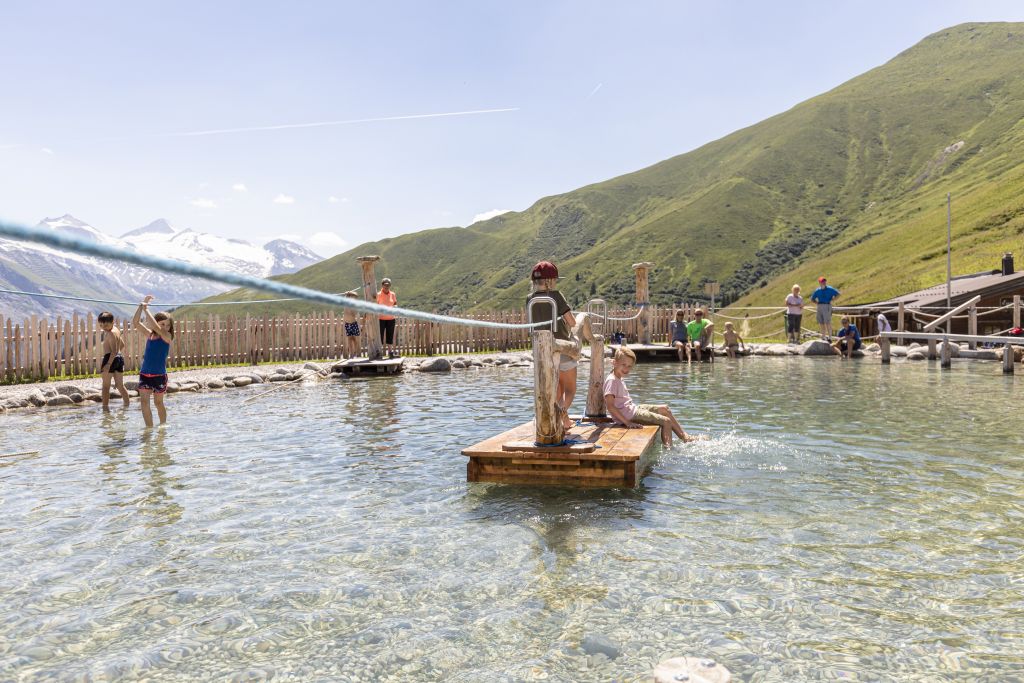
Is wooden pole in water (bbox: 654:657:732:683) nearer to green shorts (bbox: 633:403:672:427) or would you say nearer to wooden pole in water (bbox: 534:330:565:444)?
wooden pole in water (bbox: 534:330:565:444)

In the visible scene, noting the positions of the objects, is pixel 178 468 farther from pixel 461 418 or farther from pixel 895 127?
pixel 895 127

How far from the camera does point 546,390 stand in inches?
272

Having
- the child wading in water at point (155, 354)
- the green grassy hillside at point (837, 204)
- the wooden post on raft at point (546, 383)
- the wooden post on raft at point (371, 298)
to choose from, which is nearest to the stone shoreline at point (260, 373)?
the wooden post on raft at point (371, 298)

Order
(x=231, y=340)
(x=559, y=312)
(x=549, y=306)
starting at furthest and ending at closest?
(x=231, y=340) → (x=559, y=312) → (x=549, y=306)

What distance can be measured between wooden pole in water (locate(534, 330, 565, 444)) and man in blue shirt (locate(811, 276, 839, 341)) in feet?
69.4

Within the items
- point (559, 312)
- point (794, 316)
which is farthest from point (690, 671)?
point (794, 316)

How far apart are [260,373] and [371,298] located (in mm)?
3771

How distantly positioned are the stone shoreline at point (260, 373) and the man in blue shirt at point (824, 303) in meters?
1.02

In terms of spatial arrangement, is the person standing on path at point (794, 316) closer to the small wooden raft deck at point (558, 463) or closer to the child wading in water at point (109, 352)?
the small wooden raft deck at point (558, 463)

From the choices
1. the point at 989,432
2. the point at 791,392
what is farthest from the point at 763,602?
the point at 791,392

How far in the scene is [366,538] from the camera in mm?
5660

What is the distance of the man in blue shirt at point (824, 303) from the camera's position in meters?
25.4

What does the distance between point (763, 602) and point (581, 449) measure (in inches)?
112

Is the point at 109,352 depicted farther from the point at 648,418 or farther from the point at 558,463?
the point at 648,418
